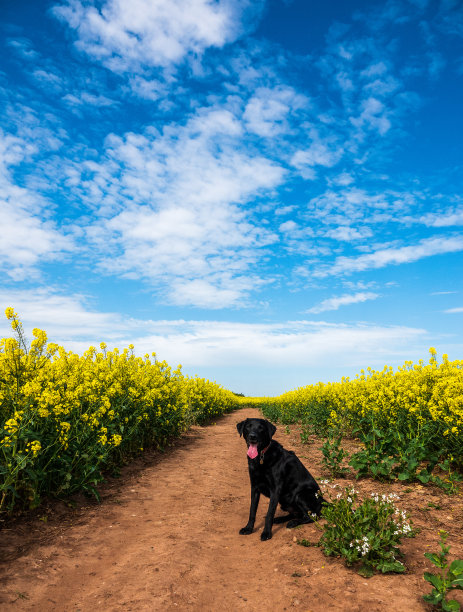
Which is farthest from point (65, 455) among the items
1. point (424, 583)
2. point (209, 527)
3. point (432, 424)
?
point (432, 424)

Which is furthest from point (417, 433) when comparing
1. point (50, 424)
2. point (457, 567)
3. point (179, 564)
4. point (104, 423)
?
point (50, 424)

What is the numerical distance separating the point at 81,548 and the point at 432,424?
6180 millimetres

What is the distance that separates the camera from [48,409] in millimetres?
5508

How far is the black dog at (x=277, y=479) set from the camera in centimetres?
490

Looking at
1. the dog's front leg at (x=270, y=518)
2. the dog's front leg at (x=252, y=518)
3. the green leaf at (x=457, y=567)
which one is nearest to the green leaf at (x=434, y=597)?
the green leaf at (x=457, y=567)

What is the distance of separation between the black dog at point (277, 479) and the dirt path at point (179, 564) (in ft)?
1.06

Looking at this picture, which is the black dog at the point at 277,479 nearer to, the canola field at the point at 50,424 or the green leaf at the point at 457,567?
the green leaf at the point at 457,567

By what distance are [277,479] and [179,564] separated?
153 centimetres

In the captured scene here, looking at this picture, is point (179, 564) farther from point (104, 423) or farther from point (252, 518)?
point (104, 423)

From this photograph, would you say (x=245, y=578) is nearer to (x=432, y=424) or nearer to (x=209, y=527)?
(x=209, y=527)

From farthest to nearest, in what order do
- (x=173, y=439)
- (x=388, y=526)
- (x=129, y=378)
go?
1. (x=173, y=439)
2. (x=129, y=378)
3. (x=388, y=526)

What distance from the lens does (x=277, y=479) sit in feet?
Answer: 15.9

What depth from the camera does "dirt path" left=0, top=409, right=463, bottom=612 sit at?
341 centimetres

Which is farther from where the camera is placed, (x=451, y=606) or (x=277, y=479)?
(x=277, y=479)
